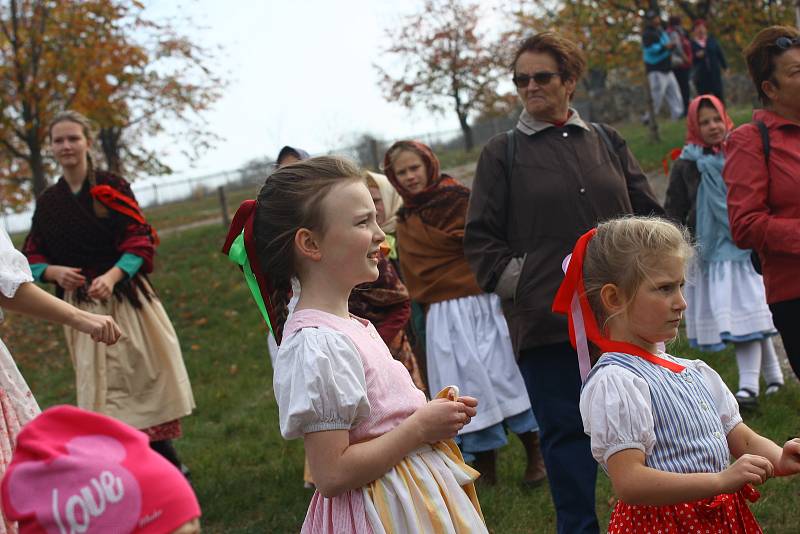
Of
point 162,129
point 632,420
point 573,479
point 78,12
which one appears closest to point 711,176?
point 573,479

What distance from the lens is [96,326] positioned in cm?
351

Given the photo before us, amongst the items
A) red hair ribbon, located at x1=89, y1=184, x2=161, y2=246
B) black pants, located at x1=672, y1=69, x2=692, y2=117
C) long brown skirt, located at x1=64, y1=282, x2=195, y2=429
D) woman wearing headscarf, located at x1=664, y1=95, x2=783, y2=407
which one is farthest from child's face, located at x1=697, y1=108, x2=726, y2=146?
black pants, located at x1=672, y1=69, x2=692, y2=117

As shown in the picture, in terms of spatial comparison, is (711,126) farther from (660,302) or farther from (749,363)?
(660,302)

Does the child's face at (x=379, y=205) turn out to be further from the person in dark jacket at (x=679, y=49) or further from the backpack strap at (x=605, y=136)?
the person in dark jacket at (x=679, y=49)

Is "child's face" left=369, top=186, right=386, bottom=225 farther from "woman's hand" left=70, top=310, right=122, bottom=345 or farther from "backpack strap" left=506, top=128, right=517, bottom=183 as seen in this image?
"woman's hand" left=70, top=310, right=122, bottom=345

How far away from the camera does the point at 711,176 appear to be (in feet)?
21.9

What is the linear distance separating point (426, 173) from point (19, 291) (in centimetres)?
309

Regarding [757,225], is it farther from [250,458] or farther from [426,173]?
[250,458]

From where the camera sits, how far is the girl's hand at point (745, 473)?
92.5 inches

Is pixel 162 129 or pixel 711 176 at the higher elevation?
pixel 162 129

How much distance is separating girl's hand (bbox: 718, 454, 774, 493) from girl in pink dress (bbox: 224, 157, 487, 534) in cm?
66

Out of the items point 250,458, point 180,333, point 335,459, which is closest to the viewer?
point 335,459

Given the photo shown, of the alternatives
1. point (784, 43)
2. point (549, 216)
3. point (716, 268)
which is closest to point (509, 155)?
point (549, 216)

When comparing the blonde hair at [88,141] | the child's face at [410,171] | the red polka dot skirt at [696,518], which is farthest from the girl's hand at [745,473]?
the blonde hair at [88,141]
